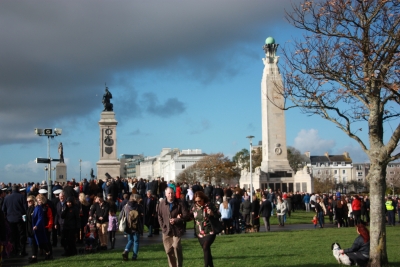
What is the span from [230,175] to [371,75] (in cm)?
9062

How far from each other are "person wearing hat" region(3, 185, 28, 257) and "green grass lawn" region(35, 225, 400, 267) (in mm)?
2133

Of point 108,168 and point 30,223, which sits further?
point 108,168

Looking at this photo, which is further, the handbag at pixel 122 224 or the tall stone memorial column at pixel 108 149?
the tall stone memorial column at pixel 108 149

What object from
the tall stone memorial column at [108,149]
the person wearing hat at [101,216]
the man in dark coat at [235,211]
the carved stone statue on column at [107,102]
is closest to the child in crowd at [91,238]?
the person wearing hat at [101,216]

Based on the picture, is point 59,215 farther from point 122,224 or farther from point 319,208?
point 319,208

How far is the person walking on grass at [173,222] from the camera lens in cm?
1160

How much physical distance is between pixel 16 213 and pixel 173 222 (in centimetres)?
701

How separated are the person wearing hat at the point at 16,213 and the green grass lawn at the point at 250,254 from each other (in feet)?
7.00

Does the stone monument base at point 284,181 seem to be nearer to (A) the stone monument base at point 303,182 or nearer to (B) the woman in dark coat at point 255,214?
(A) the stone monument base at point 303,182

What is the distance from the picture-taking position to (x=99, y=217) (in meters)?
17.2

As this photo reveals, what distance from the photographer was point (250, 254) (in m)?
15.7

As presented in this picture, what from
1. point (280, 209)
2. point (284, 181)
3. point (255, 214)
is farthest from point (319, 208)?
point (284, 181)

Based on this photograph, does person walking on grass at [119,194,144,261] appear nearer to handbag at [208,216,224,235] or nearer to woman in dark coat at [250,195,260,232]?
handbag at [208,216,224,235]

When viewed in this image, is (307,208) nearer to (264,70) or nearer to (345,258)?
(264,70)
